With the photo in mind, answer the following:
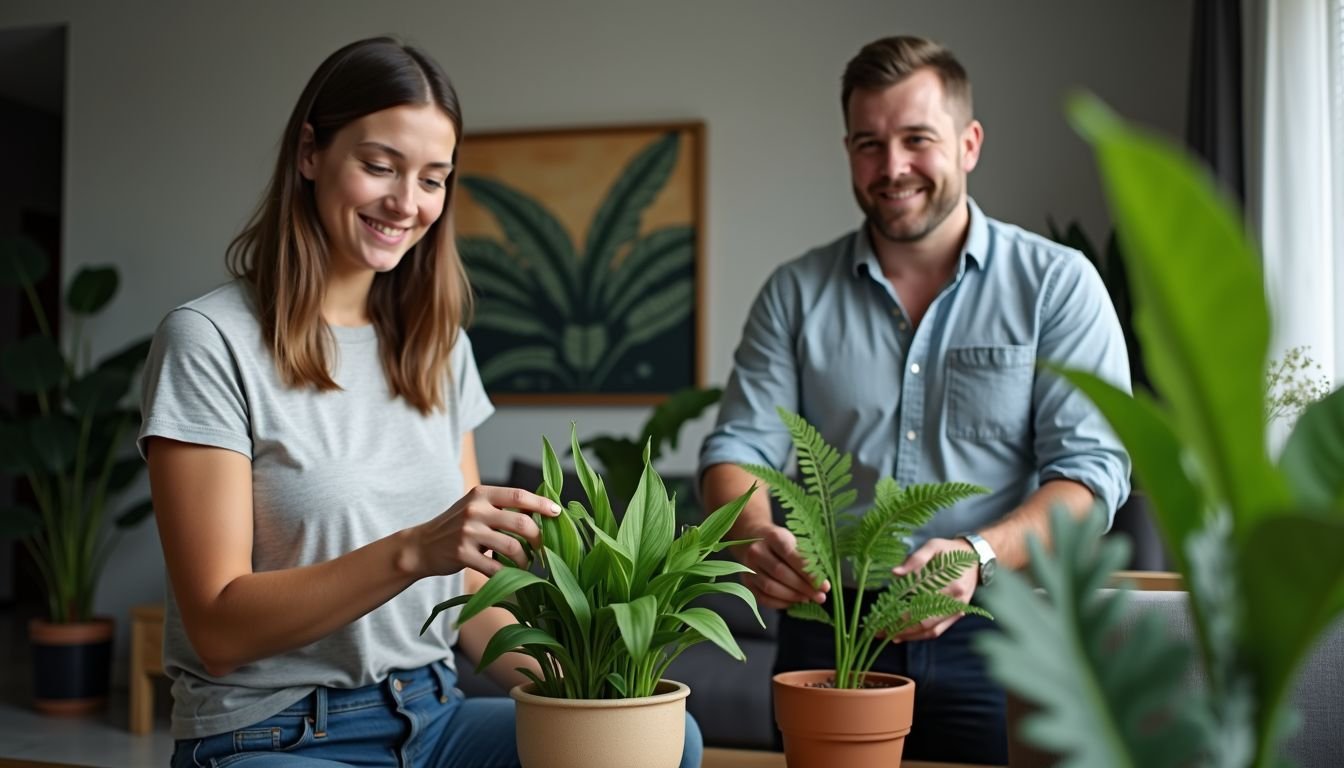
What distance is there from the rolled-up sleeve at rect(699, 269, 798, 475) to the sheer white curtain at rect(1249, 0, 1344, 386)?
163 cm

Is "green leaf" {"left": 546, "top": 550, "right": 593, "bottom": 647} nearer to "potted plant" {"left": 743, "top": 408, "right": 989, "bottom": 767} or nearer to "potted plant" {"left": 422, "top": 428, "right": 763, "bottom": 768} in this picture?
"potted plant" {"left": 422, "top": 428, "right": 763, "bottom": 768}

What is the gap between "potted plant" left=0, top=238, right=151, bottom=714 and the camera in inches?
188

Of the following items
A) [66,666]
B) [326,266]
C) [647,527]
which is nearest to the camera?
[647,527]

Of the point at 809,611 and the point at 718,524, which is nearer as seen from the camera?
the point at 718,524

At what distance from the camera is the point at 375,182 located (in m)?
1.59

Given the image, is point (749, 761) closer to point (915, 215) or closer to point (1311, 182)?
point (915, 215)

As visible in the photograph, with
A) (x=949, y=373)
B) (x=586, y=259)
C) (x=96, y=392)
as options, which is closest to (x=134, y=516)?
(x=96, y=392)

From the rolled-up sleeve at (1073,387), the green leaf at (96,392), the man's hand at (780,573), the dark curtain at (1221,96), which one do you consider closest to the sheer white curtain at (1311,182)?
the dark curtain at (1221,96)

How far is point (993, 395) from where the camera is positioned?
6.55ft

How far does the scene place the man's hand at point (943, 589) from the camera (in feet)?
4.46

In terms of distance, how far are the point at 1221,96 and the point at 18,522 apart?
4.64 m

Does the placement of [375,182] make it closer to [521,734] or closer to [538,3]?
[521,734]

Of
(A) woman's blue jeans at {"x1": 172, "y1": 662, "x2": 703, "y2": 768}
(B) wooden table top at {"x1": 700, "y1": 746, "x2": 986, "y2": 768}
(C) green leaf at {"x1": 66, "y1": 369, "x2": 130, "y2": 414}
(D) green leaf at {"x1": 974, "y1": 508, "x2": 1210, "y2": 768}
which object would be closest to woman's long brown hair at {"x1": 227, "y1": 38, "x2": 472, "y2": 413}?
(A) woman's blue jeans at {"x1": 172, "y1": 662, "x2": 703, "y2": 768}

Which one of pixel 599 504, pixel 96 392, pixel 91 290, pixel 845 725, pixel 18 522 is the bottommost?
pixel 18 522
